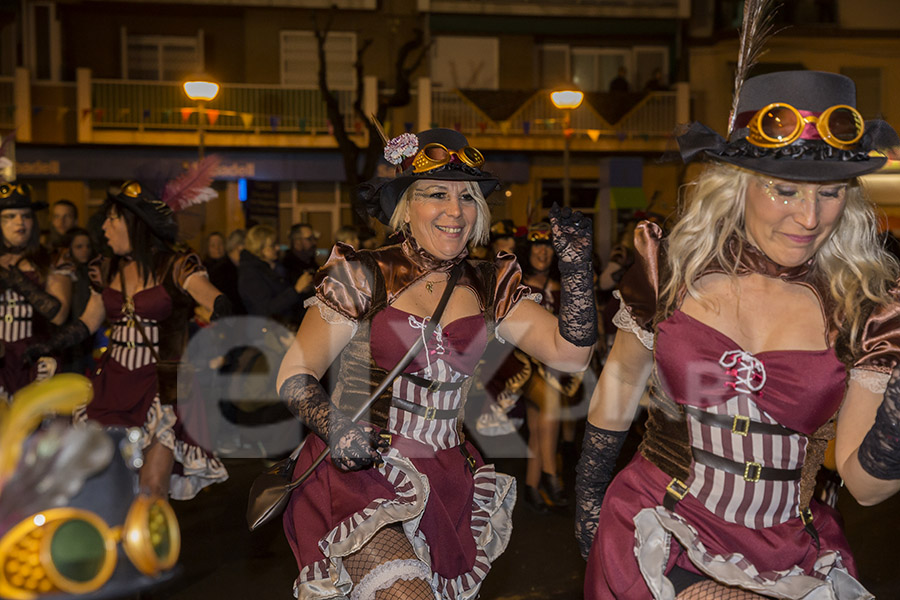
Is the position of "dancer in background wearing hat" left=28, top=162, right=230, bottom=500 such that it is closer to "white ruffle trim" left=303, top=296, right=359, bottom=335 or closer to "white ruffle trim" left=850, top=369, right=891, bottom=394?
"white ruffle trim" left=303, top=296, right=359, bottom=335

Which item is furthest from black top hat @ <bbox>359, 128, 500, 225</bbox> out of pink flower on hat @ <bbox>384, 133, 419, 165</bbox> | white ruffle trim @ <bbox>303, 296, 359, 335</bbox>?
white ruffle trim @ <bbox>303, 296, 359, 335</bbox>

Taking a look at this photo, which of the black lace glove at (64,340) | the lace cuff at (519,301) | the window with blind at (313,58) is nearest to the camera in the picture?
the lace cuff at (519,301)

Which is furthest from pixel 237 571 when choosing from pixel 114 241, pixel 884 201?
pixel 884 201

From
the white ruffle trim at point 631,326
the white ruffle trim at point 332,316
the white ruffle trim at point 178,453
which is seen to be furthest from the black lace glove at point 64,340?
the white ruffle trim at point 631,326

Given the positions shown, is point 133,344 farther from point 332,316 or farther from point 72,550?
point 72,550

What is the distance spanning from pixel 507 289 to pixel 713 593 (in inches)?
58.3

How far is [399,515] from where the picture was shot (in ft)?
10.9

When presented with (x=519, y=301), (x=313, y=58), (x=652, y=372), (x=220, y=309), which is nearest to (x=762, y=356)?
(x=652, y=372)

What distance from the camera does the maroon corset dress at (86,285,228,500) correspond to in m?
5.87

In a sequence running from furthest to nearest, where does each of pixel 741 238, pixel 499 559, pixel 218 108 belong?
pixel 218 108, pixel 499 559, pixel 741 238

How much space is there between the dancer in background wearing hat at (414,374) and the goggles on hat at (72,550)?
4.92ft

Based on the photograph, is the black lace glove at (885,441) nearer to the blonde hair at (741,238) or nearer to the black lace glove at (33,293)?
the blonde hair at (741,238)

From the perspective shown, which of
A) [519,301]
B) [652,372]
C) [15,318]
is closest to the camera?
[652,372]

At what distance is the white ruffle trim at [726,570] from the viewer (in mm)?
2668
